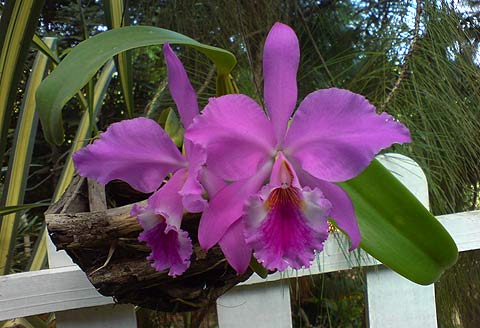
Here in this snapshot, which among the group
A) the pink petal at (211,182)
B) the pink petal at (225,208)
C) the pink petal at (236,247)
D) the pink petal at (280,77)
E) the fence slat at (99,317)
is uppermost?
the pink petal at (280,77)

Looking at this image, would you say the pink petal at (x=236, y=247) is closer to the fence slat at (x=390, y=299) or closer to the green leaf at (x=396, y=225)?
the green leaf at (x=396, y=225)

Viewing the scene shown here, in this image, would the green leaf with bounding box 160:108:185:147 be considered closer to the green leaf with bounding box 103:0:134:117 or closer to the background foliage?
the green leaf with bounding box 103:0:134:117

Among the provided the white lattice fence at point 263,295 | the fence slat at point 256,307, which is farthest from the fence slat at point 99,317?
the fence slat at point 256,307

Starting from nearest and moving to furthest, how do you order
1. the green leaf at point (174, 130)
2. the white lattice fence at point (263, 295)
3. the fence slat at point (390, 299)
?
the green leaf at point (174, 130)
the white lattice fence at point (263, 295)
the fence slat at point (390, 299)

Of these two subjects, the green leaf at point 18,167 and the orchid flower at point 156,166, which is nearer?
the orchid flower at point 156,166

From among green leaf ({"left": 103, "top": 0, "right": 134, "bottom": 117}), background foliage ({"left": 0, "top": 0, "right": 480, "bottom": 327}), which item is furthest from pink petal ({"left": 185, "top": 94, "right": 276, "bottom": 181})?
background foliage ({"left": 0, "top": 0, "right": 480, "bottom": 327})

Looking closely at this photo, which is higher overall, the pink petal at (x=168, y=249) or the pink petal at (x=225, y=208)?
the pink petal at (x=225, y=208)

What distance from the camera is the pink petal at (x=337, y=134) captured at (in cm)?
24

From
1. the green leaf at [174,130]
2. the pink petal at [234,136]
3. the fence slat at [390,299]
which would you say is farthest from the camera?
the fence slat at [390,299]

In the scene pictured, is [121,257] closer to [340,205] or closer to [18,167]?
[340,205]

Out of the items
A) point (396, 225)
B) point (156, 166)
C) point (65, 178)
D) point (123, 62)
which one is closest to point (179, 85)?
point (156, 166)

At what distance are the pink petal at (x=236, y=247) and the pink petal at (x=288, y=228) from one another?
2 centimetres

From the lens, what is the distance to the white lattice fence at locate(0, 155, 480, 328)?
0.49 meters

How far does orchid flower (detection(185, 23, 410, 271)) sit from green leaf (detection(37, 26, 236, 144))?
0.06m
